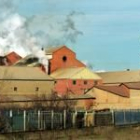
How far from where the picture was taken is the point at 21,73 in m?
65.8

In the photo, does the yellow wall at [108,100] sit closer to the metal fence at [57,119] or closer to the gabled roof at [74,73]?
the gabled roof at [74,73]

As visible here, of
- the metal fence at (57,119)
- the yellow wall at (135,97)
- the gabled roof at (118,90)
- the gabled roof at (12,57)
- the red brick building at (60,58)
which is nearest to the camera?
the metal fence at (57,119)

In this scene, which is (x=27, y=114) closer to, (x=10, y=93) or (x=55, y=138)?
(x=55, y=138)

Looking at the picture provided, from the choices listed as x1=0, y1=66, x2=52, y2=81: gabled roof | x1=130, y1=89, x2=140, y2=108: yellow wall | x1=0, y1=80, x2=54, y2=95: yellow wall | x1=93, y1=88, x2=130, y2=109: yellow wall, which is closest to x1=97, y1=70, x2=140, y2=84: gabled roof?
x1=130, y1=89, x2=140, y2=108: yellow wall

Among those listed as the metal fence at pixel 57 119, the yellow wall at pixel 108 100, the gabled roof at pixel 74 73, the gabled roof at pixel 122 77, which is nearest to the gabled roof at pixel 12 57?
the gabled roof at pixel 74 73

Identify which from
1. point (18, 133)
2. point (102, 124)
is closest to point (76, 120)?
point (102, 124)

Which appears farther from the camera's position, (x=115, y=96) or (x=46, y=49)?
(x=46, y=49)

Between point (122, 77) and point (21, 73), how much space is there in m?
26.3

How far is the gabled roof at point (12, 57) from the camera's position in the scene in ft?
248

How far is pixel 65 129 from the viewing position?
85.1ft

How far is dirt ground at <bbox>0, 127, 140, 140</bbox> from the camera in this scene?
78.2ft

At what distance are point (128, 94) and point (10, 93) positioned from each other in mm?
16836

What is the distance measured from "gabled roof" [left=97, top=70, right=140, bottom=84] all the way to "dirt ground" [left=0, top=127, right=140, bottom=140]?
5414 cm

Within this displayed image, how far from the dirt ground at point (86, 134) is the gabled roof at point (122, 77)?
5414 cm
